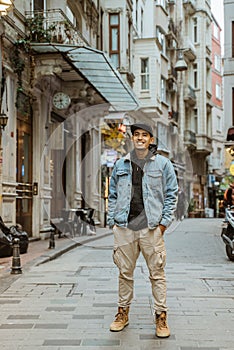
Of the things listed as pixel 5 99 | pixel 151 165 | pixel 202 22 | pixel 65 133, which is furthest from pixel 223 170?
pixel 151 165

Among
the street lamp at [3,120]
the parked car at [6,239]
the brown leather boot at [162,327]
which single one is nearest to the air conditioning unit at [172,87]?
the street lamp at [3,120]

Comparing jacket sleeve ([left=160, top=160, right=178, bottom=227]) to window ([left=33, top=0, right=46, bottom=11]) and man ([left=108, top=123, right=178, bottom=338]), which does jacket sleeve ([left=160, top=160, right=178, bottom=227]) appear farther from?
window ([left=33, top=0, right=46, bottom=11])

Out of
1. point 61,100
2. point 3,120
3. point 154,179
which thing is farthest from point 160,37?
point 154,179

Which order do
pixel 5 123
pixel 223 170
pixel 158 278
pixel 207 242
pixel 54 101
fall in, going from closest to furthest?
pixel 158 278 < pixel 5 123 < pixel 207 242 < pixel 54 101 < pixel 223 170

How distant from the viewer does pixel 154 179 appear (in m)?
5.44

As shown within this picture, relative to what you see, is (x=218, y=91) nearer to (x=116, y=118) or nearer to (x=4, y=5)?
(x=116, y=118)

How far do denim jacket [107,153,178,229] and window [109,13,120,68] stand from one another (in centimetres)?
1992

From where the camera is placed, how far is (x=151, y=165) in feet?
18.0

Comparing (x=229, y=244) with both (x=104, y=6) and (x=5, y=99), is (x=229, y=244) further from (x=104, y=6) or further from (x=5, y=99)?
(x=104, y=6)

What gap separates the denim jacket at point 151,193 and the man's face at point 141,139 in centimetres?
14

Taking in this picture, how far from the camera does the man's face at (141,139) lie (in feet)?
18.0

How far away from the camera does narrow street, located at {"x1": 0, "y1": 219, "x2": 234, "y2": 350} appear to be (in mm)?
5121

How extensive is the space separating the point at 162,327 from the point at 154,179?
4.48ft

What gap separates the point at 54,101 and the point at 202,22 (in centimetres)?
3709
